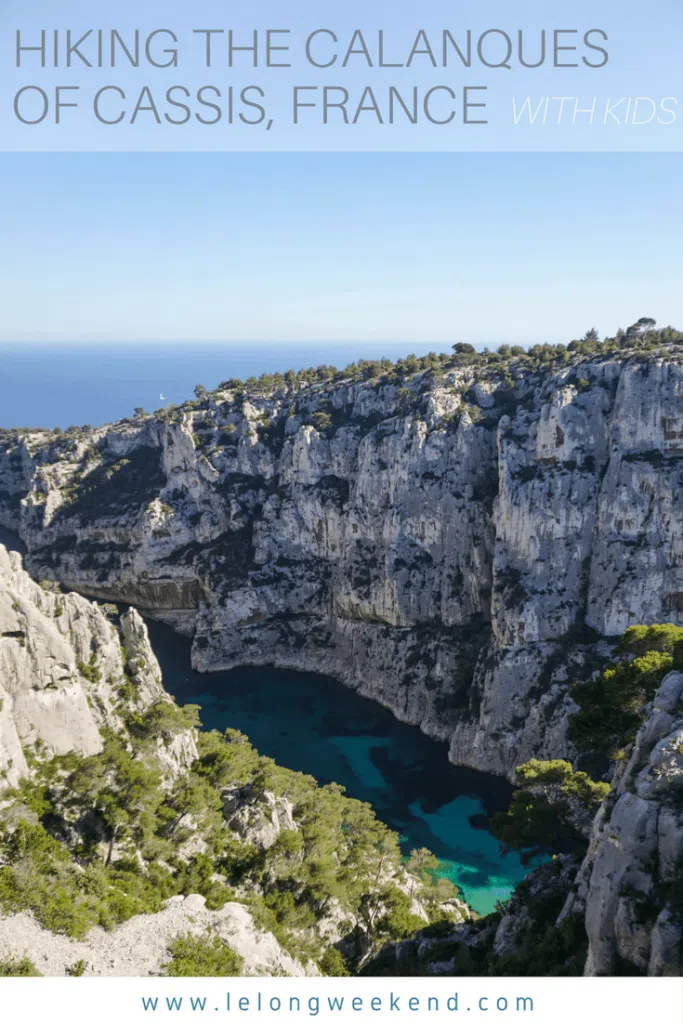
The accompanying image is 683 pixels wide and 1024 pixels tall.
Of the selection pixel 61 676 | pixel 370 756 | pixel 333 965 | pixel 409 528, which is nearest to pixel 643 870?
pixel 333 965

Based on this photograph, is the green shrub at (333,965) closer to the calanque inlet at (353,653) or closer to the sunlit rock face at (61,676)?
the calanque inlet at (353,653)

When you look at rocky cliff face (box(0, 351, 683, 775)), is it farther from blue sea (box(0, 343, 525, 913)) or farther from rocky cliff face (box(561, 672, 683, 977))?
rocky cliff face (box(561, 672, 683, 977))

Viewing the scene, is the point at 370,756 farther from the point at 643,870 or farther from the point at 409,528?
the point at 643,870

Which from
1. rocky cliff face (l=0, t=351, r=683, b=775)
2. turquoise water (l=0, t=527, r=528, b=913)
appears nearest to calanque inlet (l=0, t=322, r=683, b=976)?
rocky cliff face (l=0, t=351, r=683, b=775)

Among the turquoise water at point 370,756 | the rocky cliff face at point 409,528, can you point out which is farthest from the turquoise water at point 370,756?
the rocky cliff face at point 409,528

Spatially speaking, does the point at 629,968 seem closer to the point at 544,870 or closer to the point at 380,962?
the point at 544,870

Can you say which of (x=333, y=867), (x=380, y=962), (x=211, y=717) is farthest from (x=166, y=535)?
(x=380, y=962)
